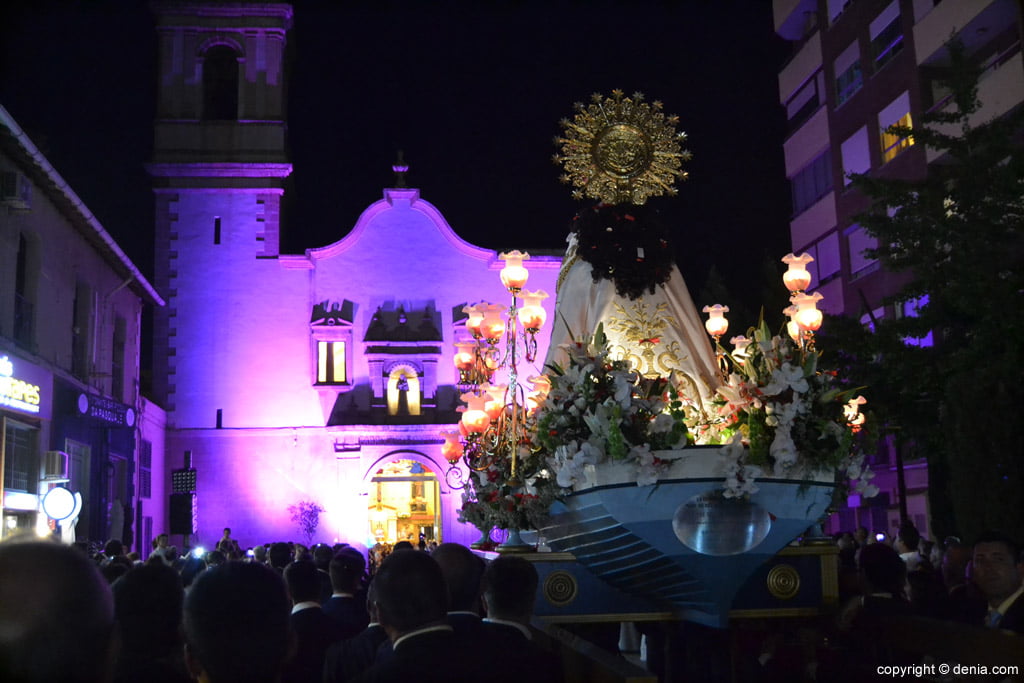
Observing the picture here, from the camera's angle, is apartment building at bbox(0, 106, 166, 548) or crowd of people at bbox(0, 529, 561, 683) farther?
apartment building at bbox(0, 106, 166, 548)

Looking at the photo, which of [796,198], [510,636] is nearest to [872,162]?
[796,198]

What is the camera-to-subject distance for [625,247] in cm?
863

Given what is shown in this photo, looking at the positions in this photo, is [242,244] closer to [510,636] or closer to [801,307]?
[801,307]

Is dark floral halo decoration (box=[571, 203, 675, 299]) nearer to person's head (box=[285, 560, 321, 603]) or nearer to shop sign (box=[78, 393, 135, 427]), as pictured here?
person's head (box=[285, 560, 321, 603])

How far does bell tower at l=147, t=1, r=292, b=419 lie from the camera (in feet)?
100

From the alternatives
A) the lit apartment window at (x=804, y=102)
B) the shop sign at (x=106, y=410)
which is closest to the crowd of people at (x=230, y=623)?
the shop sign at (x=106, y=410)

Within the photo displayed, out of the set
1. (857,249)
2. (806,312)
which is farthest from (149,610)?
(857,249)

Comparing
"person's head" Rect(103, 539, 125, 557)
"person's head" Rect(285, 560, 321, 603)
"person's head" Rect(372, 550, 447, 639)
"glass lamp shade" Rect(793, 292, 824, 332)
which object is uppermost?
"glass lamp shade" Rect(793, 292, 824, 332)

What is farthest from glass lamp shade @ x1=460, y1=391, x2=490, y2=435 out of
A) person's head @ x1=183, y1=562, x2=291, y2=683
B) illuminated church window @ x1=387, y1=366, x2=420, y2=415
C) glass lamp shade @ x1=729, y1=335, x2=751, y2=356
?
illuminated church window @ x1=387, y1=366, x2=420, y2=415

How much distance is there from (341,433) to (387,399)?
71.3 inches

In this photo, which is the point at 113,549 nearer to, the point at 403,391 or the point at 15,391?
the point at 15,391

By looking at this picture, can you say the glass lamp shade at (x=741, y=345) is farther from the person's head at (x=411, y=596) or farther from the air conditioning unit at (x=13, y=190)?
the air conditioning unit at (x=13, y=190)

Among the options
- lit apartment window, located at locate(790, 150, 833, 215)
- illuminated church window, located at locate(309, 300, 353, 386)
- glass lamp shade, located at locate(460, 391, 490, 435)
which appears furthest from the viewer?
illuminated church window, located at locate(309, 300, 353, 386)

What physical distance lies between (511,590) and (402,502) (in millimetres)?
26539
